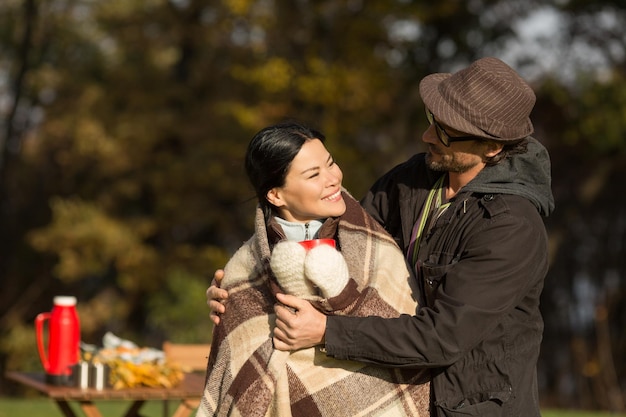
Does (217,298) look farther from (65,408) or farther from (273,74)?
(273,74)

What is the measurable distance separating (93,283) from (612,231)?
8.69 metres

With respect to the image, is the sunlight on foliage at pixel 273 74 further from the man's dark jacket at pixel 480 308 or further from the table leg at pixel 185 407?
the man's dark jacket at pixel 480 308

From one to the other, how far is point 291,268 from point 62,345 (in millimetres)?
2197

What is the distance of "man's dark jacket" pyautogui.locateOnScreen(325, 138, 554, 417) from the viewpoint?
101 inches

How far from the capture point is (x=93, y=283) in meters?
16.4

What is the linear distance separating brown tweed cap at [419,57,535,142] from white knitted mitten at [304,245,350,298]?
52 centimetres

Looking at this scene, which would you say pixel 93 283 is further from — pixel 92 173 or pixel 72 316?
pixel 72 316

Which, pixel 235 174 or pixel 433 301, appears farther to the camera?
pixel 235 174

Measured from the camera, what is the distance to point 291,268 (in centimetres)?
256

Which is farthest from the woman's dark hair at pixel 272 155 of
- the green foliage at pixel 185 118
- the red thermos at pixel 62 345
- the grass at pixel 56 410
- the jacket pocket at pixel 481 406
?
the green foliage at pixel 185 118

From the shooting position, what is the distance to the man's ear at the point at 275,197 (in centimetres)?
289

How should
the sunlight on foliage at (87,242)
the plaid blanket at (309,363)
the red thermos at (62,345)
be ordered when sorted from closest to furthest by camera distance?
the plaid blanket at (309,363) < the red thermos at (62,345) < the sunlight on foliage at (87,242)

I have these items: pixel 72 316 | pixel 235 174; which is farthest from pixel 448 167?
pixel 235 174

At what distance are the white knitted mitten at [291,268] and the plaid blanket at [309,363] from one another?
5 cm
